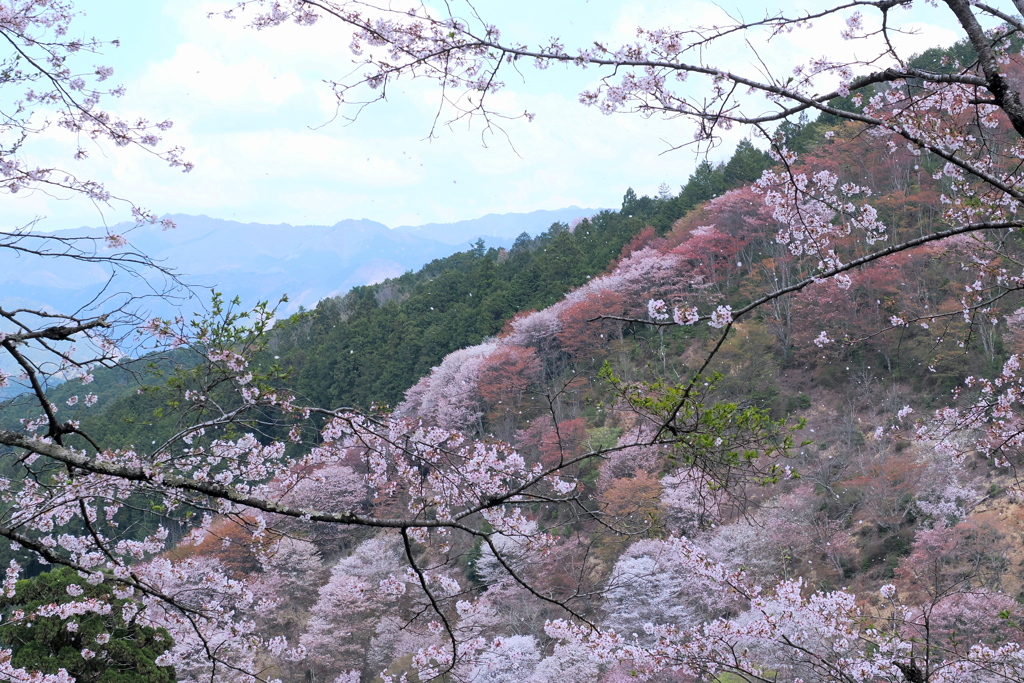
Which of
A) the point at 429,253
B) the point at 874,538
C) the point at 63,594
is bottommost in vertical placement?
the point at 874,538

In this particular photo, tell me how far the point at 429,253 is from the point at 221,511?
13676 centimetres

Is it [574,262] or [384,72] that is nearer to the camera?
[384,72]

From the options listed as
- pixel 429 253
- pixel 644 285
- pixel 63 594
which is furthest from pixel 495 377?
pixel 429 253

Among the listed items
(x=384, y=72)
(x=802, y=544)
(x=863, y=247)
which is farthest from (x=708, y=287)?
(x=384, y=72)

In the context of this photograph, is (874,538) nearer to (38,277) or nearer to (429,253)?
(429,253)

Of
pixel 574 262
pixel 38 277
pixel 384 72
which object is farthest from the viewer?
pixel 38 277

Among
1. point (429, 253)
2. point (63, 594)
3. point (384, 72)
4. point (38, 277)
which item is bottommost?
point (63, 594)

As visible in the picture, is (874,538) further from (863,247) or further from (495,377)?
(495,377)

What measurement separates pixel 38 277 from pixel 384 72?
15947 cm

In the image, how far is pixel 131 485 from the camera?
2936mm

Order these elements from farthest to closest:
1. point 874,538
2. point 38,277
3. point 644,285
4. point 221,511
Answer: point 38,277
point 644,285
point 874,538
point 221,511

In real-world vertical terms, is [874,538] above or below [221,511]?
below

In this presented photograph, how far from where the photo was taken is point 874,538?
12234 mm

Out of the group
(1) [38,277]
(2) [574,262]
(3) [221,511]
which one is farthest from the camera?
(1) [38,277]
